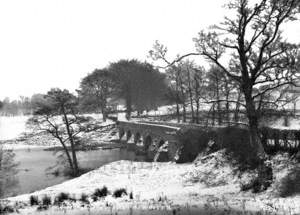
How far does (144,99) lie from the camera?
269ft

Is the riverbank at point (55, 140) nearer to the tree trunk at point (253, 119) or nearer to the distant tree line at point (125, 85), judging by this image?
the distant tree line at point (125, 85)

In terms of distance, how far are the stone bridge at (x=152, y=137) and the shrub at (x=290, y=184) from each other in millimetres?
15864

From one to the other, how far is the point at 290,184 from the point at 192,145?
13093 millimetres

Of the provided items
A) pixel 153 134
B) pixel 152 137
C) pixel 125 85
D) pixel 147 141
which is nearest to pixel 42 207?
pixel 153 134

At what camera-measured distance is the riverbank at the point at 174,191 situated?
12180mm

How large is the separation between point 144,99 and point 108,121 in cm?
1139

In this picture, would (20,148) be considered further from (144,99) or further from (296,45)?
(296,45)

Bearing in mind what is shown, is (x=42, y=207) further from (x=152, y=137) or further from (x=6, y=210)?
(x=152, y=137)

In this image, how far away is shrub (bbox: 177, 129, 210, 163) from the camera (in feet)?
86.0

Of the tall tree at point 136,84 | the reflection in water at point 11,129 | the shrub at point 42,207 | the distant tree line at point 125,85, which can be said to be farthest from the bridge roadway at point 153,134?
the reflection in water at point 11,129

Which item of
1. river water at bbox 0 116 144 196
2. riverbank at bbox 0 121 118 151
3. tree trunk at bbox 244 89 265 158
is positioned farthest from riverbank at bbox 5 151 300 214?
riverbank at bbox 0 121 118 151

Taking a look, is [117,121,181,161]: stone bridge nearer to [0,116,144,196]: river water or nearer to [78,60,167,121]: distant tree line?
[0,116,144,196]: river water

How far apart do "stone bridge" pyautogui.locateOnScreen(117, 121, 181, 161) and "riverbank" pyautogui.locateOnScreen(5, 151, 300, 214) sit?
488cm

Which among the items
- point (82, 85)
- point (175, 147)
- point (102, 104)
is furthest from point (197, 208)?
point (82, 85)
